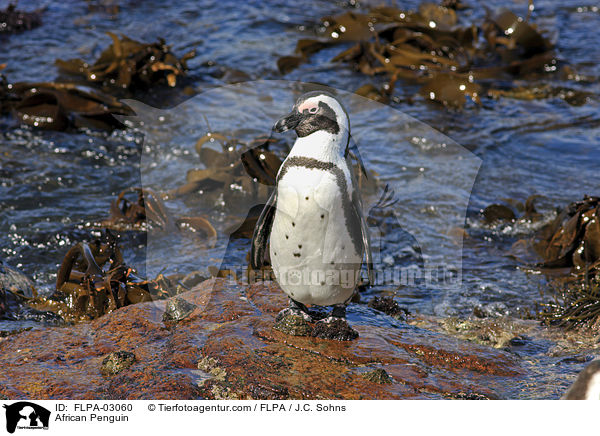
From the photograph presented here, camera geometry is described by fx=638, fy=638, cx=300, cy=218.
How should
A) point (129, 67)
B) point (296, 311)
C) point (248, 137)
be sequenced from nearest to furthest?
point (296, 311) < point (248, 137) < point (129, 67)

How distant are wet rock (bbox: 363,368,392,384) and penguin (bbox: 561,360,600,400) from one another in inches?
38.4

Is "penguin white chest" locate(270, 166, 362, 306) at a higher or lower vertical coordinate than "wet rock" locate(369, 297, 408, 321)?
higher

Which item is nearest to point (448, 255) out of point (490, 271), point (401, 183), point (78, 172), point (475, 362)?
point (490, 271)

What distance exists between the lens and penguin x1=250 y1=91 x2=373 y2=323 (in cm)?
350

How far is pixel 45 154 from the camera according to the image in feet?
25.6

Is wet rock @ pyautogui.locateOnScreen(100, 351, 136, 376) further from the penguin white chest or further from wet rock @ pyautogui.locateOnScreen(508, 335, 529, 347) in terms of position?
wet rock @ pyautogui.locateOnScreen(508, 335, 529, 347)

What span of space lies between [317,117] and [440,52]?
25.0 ft

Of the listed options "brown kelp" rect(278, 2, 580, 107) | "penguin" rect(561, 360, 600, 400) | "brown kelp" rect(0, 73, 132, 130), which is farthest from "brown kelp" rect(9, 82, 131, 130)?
"penguin" rect(561, 360, 600, 400)

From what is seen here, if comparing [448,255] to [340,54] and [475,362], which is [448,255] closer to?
[475,362]

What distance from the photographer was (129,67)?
31.5 feet

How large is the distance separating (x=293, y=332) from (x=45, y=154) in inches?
208

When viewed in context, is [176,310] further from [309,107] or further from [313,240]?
[309,107]
